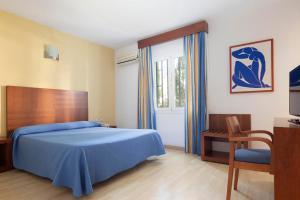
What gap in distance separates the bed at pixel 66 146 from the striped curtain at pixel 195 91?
81 cm

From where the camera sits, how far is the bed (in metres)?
2.02

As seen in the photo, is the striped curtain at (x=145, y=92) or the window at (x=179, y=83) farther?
the striped curtain at (x=145, y=92)

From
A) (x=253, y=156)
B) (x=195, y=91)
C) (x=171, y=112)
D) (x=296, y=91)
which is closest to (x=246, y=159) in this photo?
(x=253, y=156)

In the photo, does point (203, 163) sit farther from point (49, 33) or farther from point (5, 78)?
point (49, 33)

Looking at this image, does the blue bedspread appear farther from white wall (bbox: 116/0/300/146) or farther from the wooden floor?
white wall (bbox: 116/0/300/146)

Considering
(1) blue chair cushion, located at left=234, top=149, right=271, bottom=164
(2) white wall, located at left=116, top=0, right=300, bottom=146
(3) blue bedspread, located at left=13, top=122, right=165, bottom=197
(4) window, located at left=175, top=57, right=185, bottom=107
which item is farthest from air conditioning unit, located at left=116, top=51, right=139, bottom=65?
(1) blue chair cushion, located at left=234, top=149, right=271, bottom=164

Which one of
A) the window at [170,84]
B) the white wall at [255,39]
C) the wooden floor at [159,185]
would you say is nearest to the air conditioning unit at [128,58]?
the window at [170,84]

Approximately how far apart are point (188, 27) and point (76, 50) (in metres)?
2.61

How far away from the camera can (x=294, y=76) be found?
2.09m

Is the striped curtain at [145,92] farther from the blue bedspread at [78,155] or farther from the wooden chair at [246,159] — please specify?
the wooden chair at [246,159]

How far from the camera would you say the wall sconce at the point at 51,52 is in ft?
12.1

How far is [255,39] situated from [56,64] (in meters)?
3.90

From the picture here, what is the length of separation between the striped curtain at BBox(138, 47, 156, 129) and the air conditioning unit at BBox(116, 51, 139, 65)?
0.24 m

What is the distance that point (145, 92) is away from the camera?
445 cm
